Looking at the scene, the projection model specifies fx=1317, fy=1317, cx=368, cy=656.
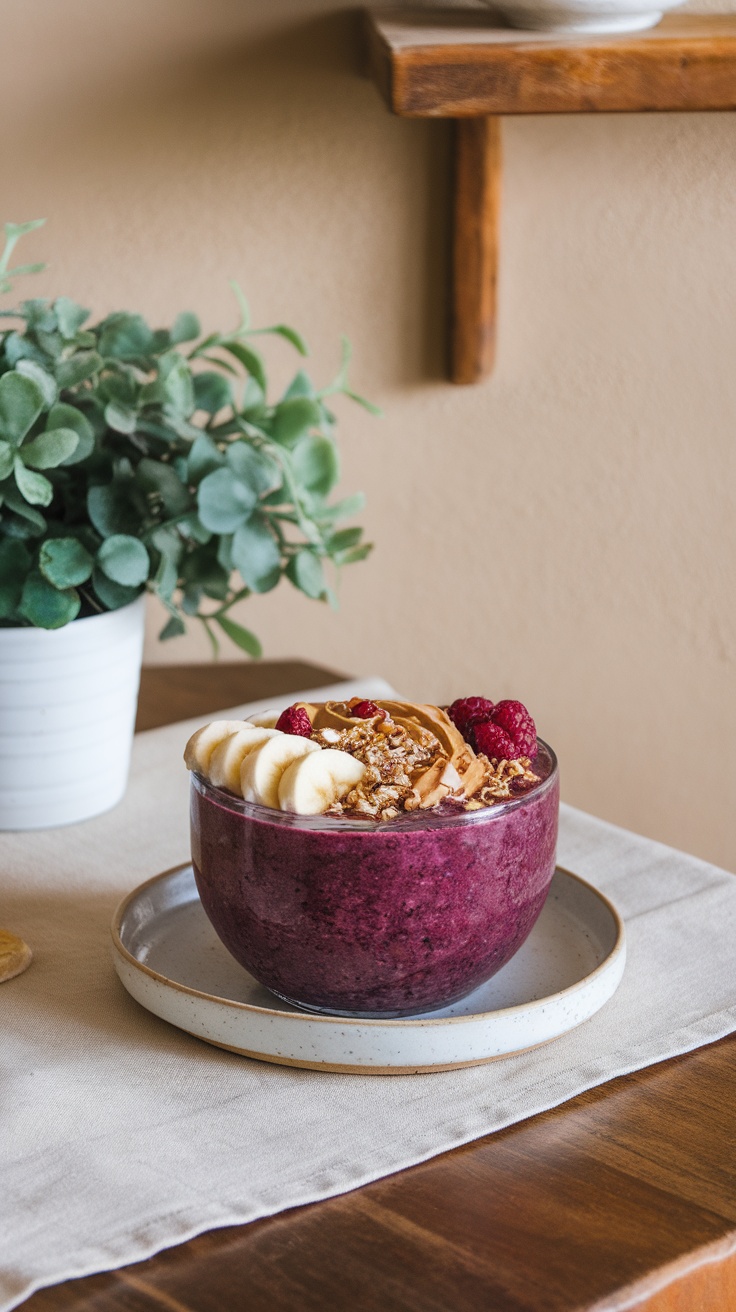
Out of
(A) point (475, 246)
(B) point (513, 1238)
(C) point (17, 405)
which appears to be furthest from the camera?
(A) point (475, 246)

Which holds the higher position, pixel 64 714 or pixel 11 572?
pixel 11 572

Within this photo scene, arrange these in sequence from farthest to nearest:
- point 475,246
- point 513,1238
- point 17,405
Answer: point 475,246
point 17,405
point 513,1238

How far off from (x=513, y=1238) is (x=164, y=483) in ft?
1.99

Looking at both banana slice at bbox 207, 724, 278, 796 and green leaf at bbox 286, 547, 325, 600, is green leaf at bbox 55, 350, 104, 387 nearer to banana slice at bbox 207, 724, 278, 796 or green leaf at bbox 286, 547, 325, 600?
green leaf at bbox 286, 547, 325, 600

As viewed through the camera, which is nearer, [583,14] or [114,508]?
[114,508]

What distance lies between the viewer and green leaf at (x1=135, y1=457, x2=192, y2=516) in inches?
38.4

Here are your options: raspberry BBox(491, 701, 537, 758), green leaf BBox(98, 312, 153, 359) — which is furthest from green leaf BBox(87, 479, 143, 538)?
raspberry BBox(491, 701, 537, 758)

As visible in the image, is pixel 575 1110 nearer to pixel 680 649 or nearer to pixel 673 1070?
pixel 673 1070

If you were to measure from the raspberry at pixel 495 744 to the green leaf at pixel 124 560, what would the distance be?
1.11 feet

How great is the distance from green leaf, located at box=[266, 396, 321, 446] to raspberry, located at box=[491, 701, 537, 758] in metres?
0.37

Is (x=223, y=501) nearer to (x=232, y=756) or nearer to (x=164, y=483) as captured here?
(x=164, y=483)

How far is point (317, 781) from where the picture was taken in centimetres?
66

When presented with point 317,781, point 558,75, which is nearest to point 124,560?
point 317,781

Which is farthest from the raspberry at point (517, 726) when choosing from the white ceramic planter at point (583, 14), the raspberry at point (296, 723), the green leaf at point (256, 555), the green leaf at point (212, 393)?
the white ceramic planter at point (583, 14)
